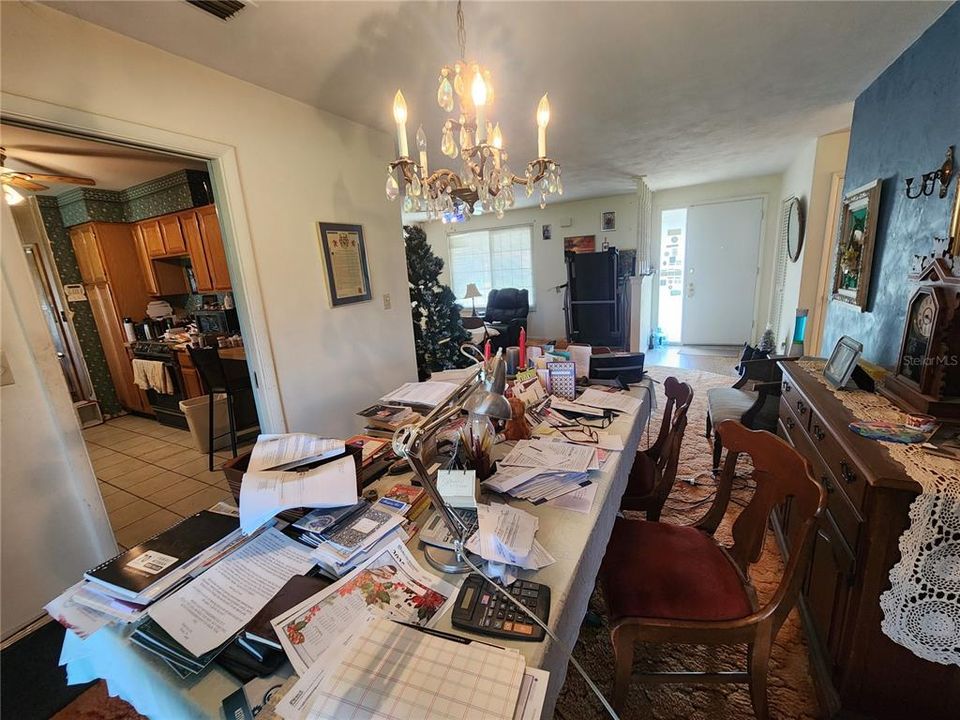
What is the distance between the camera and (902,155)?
6.04ft

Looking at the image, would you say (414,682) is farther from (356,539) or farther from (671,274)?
(671,274)

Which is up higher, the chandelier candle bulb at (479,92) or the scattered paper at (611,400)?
the chandelier candle bulb at (479,92)

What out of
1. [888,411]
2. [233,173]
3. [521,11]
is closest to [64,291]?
[233,173]

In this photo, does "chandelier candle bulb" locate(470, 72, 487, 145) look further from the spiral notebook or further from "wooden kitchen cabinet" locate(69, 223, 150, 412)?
"wooden kitchen cabinet" locate(69, 223, 150, 412)

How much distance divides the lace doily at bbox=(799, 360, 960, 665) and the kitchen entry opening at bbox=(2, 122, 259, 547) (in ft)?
10.8

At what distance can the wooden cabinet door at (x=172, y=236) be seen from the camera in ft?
11.5

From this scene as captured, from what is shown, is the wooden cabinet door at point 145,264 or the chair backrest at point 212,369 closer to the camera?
the chair backrest at point 212,369

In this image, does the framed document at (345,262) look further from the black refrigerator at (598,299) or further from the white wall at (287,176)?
the black refrigerator at (598,299)

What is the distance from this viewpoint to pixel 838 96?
7.85ft

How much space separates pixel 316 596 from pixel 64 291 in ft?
17.0

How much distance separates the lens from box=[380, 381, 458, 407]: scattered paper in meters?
1.66

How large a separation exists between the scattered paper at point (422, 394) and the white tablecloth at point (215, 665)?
80 cm

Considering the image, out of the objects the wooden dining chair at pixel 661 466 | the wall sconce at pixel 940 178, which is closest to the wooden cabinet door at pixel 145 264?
the wooden dining chair at pixel 661 466

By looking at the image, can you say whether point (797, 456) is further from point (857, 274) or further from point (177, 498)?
point (177, 498)
